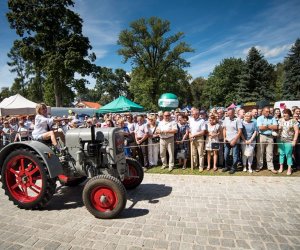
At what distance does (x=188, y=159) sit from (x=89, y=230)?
5322mm

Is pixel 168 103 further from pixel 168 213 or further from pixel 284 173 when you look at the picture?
pixel 168 213

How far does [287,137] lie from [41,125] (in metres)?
6.55

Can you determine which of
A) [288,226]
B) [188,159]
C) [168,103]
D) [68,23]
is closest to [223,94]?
[168,103]

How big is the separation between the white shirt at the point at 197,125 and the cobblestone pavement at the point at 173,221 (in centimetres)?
216

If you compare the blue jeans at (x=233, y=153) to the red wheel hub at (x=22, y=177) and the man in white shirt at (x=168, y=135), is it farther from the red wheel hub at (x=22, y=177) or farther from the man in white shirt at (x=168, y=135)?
the red wheel hub at (x=22, y=177)

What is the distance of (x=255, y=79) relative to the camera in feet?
106

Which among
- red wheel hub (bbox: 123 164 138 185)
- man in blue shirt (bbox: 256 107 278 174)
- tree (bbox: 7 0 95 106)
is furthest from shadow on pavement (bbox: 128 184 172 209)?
tree (bbox: 7 0 95 106)

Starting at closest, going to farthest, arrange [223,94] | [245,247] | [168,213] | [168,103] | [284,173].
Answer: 1. [245,247]
2. [168,213]
3. [284,173]
4. [168,103]
5. [223,94]

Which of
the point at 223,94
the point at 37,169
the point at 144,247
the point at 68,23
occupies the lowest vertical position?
the point at 144,247

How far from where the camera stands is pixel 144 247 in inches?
122

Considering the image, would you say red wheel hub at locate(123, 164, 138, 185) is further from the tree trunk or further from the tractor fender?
the tree trunk

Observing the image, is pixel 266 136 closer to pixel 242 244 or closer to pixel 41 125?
pixel 242 244

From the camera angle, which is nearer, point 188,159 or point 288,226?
point 288,226

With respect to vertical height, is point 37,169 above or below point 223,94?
below
